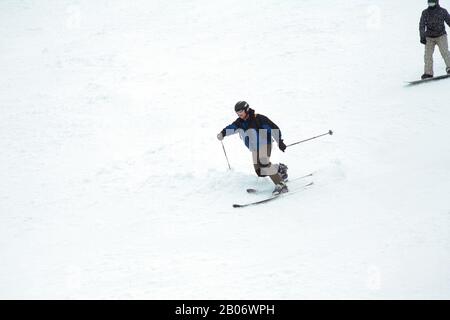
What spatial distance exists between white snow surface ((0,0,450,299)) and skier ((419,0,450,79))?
0.81 meters

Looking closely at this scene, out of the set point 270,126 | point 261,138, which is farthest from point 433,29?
point 261,138

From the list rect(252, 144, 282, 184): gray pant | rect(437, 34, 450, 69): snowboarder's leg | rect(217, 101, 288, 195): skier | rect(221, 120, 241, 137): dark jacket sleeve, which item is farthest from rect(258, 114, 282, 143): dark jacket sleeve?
rect(437, 34, 450, 69): snowboarder's leg

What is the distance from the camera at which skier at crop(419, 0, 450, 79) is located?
10078 mm

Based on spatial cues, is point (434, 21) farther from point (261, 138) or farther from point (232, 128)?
point (232, 128)

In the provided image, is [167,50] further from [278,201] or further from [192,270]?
[192,270]

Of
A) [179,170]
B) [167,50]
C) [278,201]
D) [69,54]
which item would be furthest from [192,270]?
[69,54]

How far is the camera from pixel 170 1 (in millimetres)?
19719

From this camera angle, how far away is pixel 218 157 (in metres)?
9.42

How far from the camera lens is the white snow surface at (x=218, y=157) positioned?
17.8 ft

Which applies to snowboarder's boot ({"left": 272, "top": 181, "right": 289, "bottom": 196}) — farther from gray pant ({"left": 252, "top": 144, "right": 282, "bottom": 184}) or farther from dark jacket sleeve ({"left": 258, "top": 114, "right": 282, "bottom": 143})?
dark jacket sleeve ({"left": 258, "top": 114, "right": 282, "bottom": 143})

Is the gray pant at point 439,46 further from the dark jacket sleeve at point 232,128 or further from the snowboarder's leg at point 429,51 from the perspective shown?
the dark jacket sleeve at point 232,128

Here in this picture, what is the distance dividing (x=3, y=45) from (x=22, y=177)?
10.7 meters

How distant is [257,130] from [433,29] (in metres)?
5.73

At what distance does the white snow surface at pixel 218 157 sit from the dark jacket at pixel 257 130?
1.00 metres
